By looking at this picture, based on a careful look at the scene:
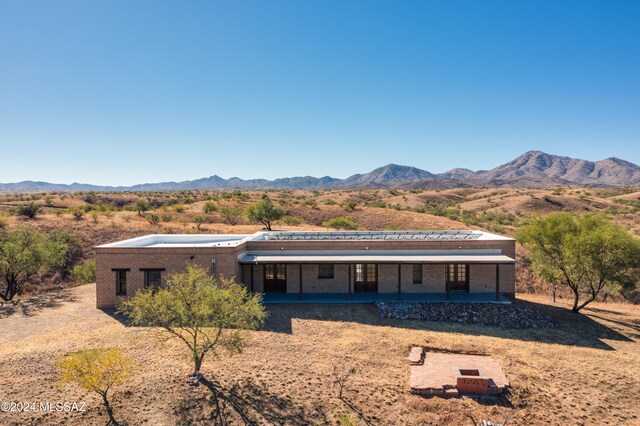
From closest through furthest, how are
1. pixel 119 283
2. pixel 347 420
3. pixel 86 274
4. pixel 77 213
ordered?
pixel 347 420 → pixel 119 283 → pixel 86 274 → pixel 77 213

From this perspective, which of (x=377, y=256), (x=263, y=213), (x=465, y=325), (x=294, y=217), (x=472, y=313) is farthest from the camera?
(x=294, y=217)

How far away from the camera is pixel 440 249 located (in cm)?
2345

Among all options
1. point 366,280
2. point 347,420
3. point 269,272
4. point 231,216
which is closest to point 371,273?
point 366,280

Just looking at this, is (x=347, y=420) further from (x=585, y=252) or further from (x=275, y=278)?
(x=585, y=252)

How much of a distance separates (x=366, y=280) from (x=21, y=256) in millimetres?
21481

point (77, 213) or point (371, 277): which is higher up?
point (77, 213)

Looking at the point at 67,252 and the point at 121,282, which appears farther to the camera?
the point at 67,252

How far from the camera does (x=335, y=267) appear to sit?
23047 millimetres

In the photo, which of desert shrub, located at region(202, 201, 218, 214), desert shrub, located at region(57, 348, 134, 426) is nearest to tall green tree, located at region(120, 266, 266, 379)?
desert shrub, located at region(57, 348, 134, 426)

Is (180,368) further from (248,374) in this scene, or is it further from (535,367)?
(535,367)

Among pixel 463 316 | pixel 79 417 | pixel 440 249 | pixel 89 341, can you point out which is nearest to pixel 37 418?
pixel 79 417

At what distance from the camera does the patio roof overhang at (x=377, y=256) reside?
21531mm

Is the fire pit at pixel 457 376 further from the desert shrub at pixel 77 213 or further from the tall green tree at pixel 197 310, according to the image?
the desert shrub at pixel 77 213

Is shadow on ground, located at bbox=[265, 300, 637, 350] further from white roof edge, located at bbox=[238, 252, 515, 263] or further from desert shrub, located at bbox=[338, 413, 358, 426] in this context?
desert shrub, located at bbox=[338, 413, 358, 426]
